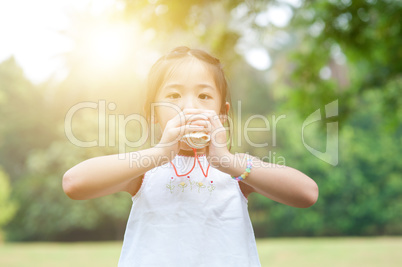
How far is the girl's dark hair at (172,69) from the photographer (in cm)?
192

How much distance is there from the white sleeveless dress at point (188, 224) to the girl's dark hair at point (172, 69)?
0.36 meters

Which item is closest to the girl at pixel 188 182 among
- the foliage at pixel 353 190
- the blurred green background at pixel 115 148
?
the blurred green background at pixel 115 148

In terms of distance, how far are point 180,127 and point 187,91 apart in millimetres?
258

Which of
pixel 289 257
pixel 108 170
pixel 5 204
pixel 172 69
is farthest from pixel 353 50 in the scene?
pixel 5 204

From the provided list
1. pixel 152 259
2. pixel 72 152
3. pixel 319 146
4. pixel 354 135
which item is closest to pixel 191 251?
pixel 152 259

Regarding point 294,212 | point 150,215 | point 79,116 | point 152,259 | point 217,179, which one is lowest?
point 294,212

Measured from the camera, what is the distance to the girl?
1.59 m

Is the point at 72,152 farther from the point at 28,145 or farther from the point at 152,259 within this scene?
the point at 152,259

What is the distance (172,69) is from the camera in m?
1.90

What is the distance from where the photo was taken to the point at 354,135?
1859cm

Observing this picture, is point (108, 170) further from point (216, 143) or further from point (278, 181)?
point (278, 181)

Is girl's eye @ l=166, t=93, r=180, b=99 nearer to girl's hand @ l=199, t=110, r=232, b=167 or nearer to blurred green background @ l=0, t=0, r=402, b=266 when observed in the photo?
girl's hand @ l=199, t=110, r=232, b=167

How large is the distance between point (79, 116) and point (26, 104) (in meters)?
5.06

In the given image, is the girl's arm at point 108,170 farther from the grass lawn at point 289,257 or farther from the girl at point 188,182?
the grass lawn at point 289,257
